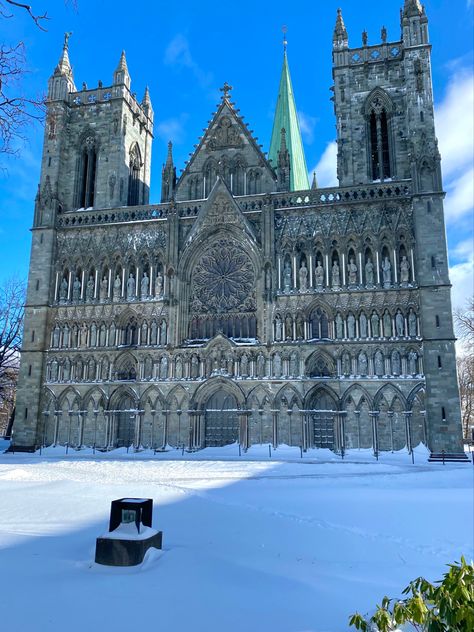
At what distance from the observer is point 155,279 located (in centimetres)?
3322

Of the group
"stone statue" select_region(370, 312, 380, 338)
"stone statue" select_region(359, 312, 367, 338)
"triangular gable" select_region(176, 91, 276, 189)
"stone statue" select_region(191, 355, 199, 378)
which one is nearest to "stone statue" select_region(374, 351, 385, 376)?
"stone statue" select_region(370, 312, 380, 338)

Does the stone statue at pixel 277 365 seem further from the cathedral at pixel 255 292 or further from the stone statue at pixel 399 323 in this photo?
the stone statue at pixel 399 323

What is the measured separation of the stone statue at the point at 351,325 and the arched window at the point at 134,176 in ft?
61.5

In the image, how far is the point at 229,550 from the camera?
8.67m

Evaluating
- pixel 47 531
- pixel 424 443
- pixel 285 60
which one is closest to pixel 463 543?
pixel 47 531

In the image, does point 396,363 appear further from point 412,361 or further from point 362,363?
point 362,363

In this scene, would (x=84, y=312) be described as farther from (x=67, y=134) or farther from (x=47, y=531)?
(x=47, y=531)

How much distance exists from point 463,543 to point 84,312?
28.2 metres

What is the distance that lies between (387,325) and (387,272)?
10.1 ft

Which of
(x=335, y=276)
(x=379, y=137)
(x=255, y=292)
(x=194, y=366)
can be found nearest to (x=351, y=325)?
(x=335, y=276)

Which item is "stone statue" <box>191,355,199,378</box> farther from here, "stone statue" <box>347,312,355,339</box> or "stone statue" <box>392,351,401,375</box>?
"stone statue" <box>392,351,401,375</box>

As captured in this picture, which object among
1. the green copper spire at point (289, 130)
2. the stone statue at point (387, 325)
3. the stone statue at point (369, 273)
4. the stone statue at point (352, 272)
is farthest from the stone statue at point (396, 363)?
the green copper spire at point (289, 130)

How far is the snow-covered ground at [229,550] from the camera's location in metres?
5.80

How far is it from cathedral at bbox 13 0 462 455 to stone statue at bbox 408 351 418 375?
0.36 ft
